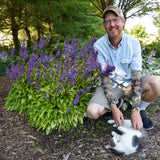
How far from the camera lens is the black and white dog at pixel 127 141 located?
2033 millimetres

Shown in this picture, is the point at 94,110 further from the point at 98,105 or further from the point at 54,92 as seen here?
the point at 54,92

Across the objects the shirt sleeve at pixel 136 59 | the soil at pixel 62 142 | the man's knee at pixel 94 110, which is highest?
the shirt sleeve at pixel 136 59

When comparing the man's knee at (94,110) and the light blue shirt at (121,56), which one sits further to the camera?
the light blue shirt at (121,56)

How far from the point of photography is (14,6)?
567 centimetres

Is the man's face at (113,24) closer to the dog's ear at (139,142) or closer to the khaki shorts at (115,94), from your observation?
the khaki shorts at (115,94)

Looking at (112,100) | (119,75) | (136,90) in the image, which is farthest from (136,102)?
(119,75)

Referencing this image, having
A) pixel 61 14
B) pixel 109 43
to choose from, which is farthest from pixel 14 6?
pixel 109 43

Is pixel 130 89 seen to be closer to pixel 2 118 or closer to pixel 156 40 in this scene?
pixel 2 118

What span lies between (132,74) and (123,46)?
459 millimetres

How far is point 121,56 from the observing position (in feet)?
8.43

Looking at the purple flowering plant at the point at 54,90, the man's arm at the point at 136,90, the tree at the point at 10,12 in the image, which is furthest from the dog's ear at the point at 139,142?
the tree at the point at 10,12

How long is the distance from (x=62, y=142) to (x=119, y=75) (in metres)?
1.33

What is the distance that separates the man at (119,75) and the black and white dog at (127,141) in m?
0.18

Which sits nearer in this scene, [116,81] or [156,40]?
[116,81]
